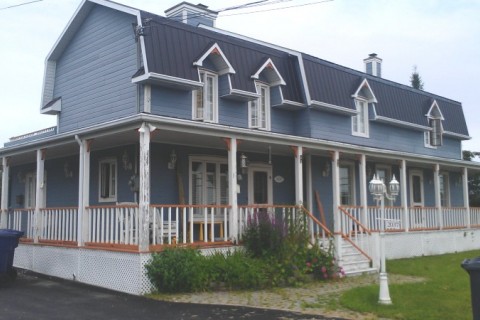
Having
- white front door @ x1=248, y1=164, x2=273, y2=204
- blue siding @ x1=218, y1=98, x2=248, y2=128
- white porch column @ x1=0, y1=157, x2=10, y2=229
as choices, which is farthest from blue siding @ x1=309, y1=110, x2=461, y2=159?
white porch column @ x1=0, y1=157, x2=10, y2=229

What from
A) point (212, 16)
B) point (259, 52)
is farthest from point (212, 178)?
point (212, 16)

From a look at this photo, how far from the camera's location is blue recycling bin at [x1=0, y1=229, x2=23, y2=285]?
12305 mm

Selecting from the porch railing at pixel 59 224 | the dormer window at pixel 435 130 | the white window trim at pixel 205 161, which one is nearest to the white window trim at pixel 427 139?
the dormer window at pixel 435 130

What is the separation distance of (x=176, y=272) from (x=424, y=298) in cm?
492

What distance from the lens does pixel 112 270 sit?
1177 centimetres

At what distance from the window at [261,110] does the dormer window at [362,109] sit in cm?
422

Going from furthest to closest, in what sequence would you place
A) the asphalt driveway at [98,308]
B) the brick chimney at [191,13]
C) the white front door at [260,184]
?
the brick chimney at [191,13] → the white front door at [260,184] → the asphalt driveway at [98,308]

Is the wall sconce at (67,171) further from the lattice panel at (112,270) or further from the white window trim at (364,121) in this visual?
the white window trim at (364,121)

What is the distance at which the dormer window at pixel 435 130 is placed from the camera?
24.5 meters

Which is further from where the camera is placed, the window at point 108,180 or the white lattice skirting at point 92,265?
the window at point 108,180

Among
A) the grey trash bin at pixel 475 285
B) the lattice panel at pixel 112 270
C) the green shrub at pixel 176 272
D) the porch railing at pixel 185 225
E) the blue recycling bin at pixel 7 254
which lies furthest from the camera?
the blue recycling bin at pixel 7 254

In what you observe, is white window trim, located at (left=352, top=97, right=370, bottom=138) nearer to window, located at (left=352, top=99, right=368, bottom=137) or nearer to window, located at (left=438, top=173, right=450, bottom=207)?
window, located at (left=352, top=99, right=368, bottom=137)

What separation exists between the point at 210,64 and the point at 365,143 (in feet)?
25.2

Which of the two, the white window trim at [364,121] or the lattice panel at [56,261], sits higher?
the white window trim at [364,121]
